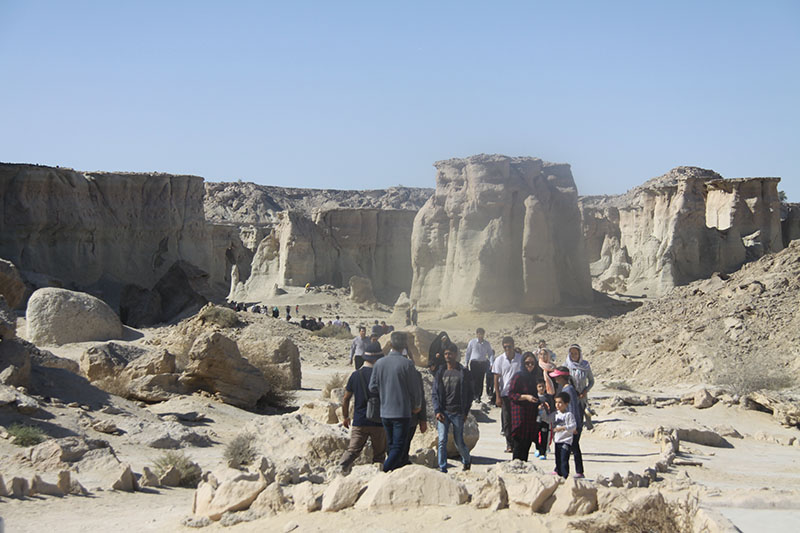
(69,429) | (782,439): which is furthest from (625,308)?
(69,429)

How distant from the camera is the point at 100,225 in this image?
4219 cm

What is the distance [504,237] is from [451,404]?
906 inches

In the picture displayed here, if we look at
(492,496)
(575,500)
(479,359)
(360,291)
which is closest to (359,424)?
(492,496)

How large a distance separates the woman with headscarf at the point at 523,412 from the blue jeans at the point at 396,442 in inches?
57.5

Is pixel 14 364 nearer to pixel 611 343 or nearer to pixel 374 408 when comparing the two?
pixel 374 408

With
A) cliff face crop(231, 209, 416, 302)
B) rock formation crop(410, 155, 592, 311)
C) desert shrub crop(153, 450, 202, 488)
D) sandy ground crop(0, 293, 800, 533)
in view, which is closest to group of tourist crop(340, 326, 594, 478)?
sandy ground crop(0, 293, 800, 533)

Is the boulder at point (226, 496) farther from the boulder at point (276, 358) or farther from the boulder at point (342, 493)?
the boulder at point (276, 358)

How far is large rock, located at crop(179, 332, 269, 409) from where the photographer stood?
1334 centimetres

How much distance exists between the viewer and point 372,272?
56406 millimetres

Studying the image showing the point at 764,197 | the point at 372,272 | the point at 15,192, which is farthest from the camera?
the point at 372,272

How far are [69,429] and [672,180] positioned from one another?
185 ft

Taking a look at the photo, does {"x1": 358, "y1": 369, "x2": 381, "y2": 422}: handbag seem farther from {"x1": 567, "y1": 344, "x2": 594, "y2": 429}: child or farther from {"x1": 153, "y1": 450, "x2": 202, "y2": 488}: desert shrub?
{"x1": 567, "y1": 344, "x2": 594, "y2": 429}: child

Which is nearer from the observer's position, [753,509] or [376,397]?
[753,509]

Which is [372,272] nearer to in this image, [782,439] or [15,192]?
[15,192]
